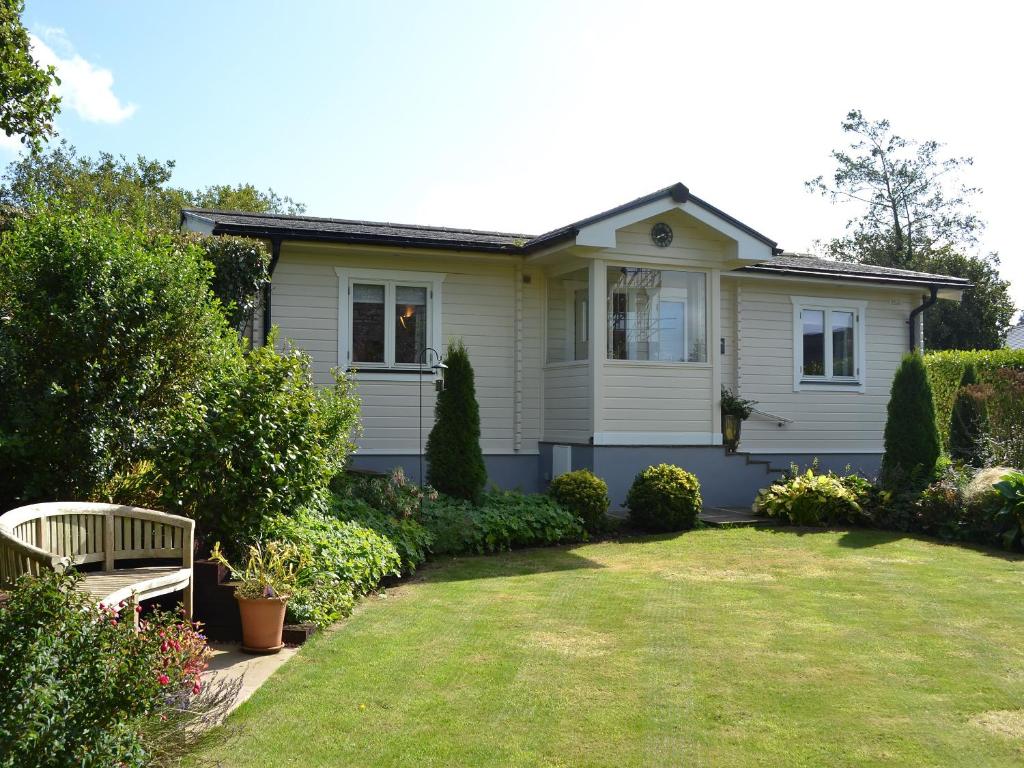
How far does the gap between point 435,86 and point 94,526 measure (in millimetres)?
7531

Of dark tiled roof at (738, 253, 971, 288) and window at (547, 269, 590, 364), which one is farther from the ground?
dark tiled roof at (738, 253, 971, 288)

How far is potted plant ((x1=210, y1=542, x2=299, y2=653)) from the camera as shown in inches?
242

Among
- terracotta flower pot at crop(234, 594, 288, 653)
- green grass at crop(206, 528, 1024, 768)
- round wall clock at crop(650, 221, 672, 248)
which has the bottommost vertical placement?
green grass at crop(206, 528, 1024, 768)

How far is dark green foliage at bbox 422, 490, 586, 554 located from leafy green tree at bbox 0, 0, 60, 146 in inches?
220

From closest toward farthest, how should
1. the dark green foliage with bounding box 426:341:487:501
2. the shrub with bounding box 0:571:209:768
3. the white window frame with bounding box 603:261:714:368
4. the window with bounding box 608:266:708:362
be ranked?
1. the shrub with bounding box 0:571:209:768
2. the dark green foliage with bounding box 426:341:487:501
3. the white window frame with bounding box 603:261:714:368
4. the window with bounding box 608:266:708:362

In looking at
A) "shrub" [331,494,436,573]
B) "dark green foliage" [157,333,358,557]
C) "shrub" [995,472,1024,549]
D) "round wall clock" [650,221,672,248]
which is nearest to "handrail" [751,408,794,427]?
"round wall clock" [650,221,672,248]

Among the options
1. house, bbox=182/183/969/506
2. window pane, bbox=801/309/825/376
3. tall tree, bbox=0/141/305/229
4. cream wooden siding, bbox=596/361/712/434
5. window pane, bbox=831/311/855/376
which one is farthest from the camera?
tall tree, bbox=0/141/305/229

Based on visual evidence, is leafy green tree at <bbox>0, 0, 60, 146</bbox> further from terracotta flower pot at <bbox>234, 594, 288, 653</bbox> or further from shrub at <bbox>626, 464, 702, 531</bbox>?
shrub at <bbox>626, 464, 702, 531</bbox>

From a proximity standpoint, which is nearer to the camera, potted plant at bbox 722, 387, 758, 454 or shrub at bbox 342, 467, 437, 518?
shrub at bbox 342, 467, 437, 518

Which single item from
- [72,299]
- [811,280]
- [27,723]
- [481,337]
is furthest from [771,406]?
[27,723]

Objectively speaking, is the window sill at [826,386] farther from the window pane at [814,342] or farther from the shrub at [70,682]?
the shrub at [70,682]

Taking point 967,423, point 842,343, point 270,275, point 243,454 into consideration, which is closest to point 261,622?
point 243,454

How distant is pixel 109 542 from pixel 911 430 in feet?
37.4

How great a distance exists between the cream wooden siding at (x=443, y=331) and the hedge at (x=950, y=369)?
7.54 meters
